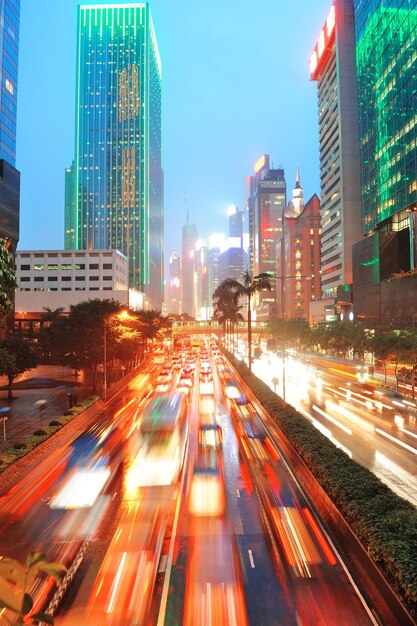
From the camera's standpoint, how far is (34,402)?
40656 mm

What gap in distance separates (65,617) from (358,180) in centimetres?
12899

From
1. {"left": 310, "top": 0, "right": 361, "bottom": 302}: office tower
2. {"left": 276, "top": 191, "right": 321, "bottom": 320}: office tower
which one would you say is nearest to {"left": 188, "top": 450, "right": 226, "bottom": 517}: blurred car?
{"left": 310, "top": 0, "right": 361, "bottom": 302}: office tower

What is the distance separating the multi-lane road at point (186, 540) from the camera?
9320 mm

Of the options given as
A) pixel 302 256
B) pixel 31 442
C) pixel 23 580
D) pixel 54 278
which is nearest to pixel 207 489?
pixel 31 442

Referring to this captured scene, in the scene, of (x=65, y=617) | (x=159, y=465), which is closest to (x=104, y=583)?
(x=65, y=617)

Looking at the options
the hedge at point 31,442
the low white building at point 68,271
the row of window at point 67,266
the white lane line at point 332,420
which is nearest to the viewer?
the hedge at point 31,442

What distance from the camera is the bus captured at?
60.4 ft

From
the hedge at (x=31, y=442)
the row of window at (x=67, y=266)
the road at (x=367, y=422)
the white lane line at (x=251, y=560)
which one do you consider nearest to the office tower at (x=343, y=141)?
the row of window at (x=67, y=266)

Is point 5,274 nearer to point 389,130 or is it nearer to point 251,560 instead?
point 251,560

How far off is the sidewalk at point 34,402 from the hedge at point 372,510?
669 inches

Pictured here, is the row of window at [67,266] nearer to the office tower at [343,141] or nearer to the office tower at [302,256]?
A: the office tower at [343,141]

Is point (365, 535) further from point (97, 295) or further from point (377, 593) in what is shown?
point (97, 295)

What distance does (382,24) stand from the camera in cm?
8262

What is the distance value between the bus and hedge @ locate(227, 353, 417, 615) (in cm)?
608
